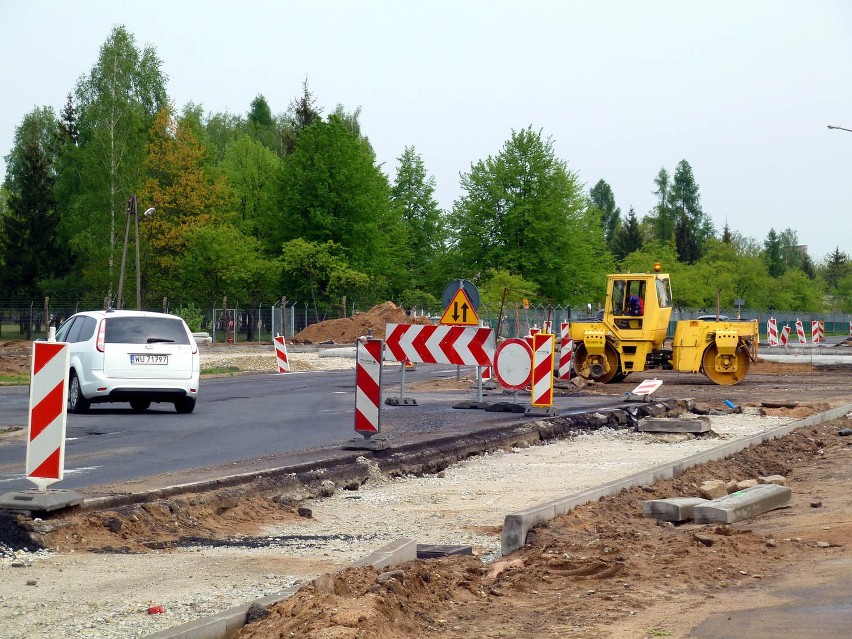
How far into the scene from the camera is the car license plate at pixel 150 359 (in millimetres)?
18047

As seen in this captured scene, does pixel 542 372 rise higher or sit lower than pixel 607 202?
lower

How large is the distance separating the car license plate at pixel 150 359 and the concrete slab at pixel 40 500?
9.53 metres

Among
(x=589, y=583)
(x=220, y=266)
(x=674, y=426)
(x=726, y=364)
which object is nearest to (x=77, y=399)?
(x=674, y=426)

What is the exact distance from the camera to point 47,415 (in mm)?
8688

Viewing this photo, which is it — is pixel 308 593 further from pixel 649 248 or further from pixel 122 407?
pixel 649 248

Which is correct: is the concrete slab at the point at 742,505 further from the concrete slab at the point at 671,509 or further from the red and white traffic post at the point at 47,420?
the red and white traffic post at the point at 47,420

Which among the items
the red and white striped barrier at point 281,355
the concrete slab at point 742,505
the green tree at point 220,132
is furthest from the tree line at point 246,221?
the concrete slab at point 742,505

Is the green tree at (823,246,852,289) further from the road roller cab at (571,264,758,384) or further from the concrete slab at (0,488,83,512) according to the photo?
the concrete slab at (0,488,83,512)

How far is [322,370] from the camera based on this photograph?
3769cm

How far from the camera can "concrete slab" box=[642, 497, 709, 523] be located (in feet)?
28.7

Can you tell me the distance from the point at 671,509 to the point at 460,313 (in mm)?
11493

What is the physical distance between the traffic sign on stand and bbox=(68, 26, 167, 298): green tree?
52288 millimetres

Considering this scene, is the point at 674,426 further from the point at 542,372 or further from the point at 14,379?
the point at 14,379

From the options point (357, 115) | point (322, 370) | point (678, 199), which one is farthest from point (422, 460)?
point (678, 199)
